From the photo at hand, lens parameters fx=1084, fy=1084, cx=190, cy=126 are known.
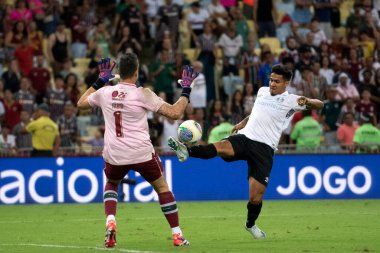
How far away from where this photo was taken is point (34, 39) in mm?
27609

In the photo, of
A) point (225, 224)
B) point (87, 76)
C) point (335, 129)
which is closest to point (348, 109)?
point (335, 129)

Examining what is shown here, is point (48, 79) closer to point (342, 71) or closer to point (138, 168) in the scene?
point (342, 71)

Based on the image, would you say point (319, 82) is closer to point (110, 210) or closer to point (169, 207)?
point (169, 207)

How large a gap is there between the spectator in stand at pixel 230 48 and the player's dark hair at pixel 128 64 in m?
15.0

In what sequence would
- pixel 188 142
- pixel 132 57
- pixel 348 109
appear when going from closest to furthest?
1. pixel 132 57
2. pixel 188 142
3. pixel 348 109

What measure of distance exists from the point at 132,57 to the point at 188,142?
5.69ft

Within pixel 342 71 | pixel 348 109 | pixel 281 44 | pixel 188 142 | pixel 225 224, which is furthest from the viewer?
pixel 281 44

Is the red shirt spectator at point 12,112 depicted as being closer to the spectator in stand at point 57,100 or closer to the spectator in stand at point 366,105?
the spectator in stand at point 57,100

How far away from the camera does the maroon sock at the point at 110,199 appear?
13409 mm

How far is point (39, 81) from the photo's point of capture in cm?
2642

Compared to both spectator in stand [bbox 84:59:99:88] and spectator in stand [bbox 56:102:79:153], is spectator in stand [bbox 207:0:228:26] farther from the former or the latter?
spectator in stand [bbox 56:102:79:153]

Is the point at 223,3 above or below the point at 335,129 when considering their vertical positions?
above

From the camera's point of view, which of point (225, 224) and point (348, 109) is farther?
point (348, 109)

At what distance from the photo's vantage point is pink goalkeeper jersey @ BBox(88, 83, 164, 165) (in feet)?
43.4
